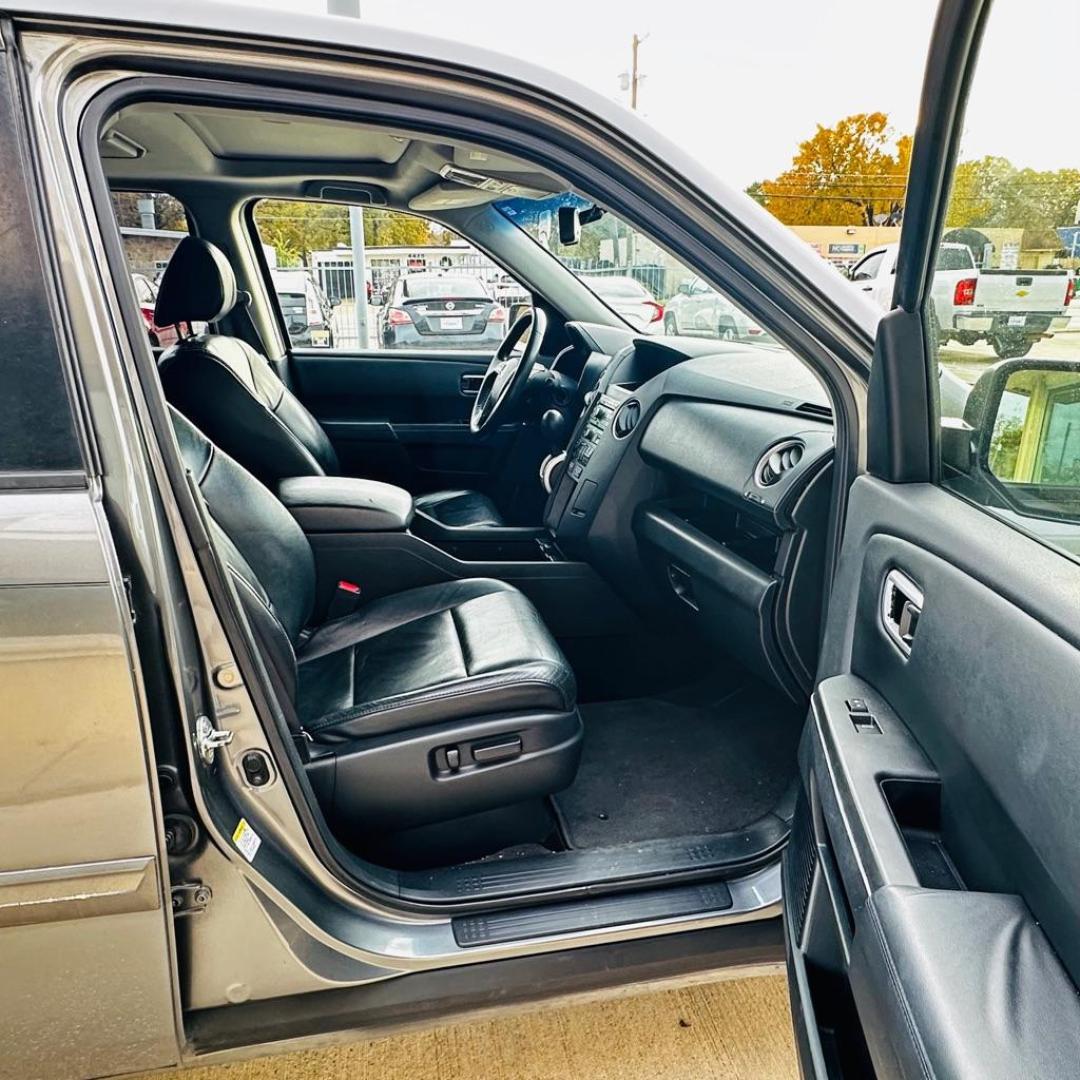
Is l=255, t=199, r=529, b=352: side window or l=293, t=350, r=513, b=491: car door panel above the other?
l=255, t=199, r=529, b=352: side window

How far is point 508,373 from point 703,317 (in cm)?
92

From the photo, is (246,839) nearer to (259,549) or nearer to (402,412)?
(259,549)

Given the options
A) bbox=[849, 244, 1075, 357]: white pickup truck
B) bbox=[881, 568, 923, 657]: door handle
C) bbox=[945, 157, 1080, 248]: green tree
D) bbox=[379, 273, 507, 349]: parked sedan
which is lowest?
bbox=[881, 568, 923, 657]: door handle

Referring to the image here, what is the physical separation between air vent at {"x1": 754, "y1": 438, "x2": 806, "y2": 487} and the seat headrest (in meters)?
1.51

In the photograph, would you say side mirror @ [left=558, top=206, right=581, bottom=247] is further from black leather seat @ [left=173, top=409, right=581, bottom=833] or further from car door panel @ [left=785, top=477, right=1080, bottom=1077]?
car door panel @ [left=785, top=477, right=1080, bottom=1077]

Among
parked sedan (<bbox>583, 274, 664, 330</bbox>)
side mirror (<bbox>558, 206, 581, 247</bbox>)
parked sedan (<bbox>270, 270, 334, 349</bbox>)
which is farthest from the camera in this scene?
parked sedan (<bbox>270, 270, 334, 349</bbox>)

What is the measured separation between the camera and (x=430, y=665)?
5.26 feet

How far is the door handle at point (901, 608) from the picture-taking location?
1030 mm

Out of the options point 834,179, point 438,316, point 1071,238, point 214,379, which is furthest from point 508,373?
point 834,179

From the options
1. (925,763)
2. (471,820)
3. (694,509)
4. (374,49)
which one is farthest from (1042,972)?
(694,509)

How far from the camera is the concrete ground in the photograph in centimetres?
137

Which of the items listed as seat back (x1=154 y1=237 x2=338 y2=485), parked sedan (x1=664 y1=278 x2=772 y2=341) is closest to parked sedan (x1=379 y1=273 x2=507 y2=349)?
parked sedan (x1=664 y1=278 x2=772 y2=341)

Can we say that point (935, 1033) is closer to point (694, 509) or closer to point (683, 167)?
point (683, 167)

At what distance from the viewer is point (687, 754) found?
197cm
